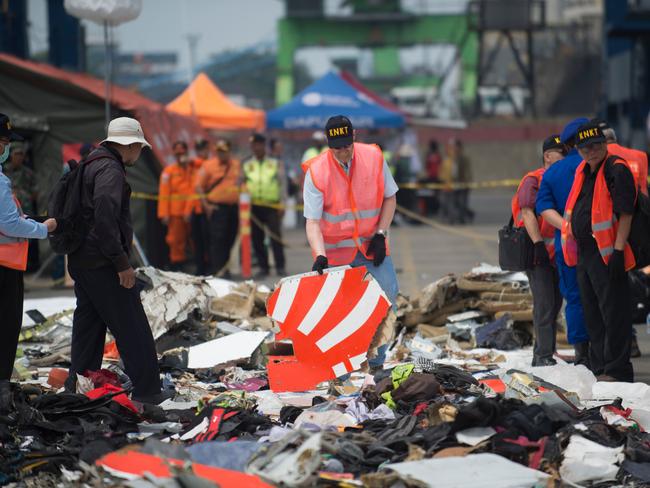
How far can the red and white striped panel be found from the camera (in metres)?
8.47

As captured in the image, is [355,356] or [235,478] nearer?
[235,478]

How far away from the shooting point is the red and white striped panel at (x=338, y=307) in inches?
333

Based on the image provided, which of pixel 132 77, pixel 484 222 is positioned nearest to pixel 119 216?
pixel 484 222

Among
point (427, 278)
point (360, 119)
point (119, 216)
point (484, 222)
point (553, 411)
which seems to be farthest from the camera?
point (484, 222)

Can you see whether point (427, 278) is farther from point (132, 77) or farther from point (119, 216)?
point (132, 77)

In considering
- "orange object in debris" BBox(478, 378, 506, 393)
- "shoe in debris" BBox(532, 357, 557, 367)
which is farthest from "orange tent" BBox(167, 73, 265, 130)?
"orange object in debris" BBox(478, 378, 506, 393)

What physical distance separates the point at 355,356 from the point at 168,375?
160cm

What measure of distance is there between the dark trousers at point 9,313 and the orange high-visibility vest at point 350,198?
2.21 metres

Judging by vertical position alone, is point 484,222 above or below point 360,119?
below

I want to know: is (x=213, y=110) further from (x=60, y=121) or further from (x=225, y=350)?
(x=225, y=350)

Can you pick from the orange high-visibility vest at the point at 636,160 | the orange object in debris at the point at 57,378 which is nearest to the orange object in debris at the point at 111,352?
the orange object in debris at the point at 57,378

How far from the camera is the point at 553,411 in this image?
259 inches

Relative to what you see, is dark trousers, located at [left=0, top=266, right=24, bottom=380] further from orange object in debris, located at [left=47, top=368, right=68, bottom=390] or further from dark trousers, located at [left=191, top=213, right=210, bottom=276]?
dark trousers, located at [left=191, top=213, right=210, bottom=276]

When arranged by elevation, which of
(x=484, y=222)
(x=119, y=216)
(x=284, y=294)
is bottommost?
(x=484, y=222)
